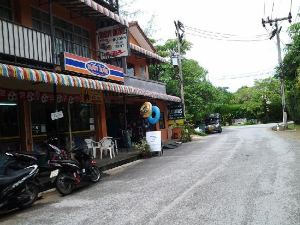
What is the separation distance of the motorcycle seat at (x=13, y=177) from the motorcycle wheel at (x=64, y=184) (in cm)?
104

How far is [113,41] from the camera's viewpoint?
17.4m

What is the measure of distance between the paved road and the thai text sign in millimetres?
4020

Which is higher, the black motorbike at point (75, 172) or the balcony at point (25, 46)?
the balcony at point (25, 46)

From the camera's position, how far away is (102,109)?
1831 cm

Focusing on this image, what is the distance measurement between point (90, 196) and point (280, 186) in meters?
4.24

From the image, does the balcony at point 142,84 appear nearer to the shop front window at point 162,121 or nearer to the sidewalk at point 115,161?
the shop front window at point 162,121

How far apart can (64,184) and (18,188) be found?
157 centimetres

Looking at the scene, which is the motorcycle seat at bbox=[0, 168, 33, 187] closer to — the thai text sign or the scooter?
the scooter

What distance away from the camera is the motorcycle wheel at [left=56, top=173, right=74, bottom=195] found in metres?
9.25

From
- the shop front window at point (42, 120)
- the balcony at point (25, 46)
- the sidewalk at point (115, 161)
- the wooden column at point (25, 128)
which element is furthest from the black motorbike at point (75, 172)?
the shop front window at point (42, 120)

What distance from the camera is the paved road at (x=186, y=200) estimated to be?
640 cm

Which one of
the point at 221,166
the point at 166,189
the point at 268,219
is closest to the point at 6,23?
the point at 166,189

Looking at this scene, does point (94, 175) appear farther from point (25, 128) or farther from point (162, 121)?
point (162, 121)

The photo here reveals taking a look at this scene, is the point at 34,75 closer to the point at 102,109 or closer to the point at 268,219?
→ the point at 268,219
